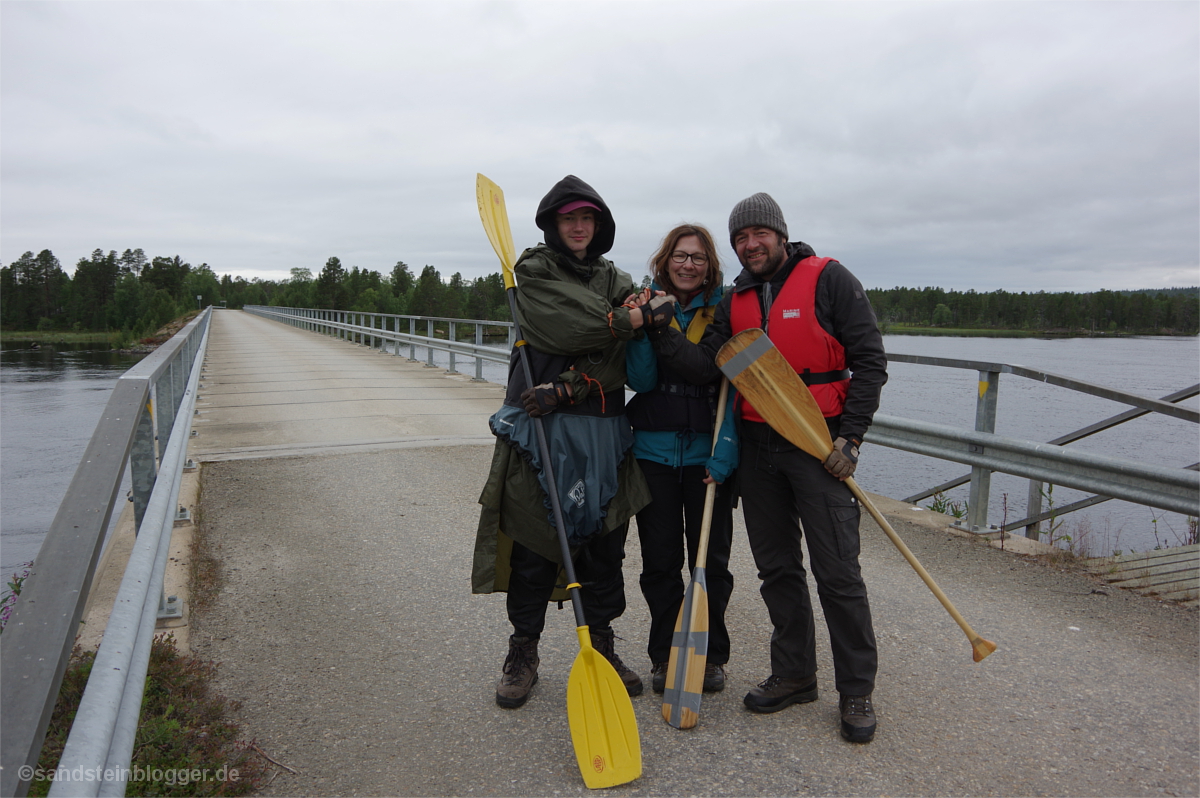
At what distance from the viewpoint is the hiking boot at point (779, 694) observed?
301 cm

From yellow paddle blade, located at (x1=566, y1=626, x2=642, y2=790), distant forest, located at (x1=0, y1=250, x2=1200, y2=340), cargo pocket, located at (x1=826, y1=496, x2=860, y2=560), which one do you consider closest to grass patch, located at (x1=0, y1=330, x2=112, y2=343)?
distant forest, located at (x1=0, y1=250, x2=1200, y2=340)

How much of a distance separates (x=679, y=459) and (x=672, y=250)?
86 centimetres

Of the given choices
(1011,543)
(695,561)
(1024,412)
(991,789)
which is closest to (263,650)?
(695,561)

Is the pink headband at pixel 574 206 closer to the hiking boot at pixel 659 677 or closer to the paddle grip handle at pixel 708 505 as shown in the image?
the paddle grip handle at pixel 708 505

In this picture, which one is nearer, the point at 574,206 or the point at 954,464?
the point at 574,206

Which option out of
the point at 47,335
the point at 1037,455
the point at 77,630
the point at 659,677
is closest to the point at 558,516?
the point at 659,677

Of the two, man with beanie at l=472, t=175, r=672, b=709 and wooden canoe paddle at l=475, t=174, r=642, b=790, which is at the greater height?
man with beanie at l=472, t=175, r=672, b=709

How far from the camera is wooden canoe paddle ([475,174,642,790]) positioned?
2.58 meters

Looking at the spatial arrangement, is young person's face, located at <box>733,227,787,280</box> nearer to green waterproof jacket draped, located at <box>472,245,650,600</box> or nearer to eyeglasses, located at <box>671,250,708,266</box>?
eyeglasses, located at <box>671,250,708,266</box>

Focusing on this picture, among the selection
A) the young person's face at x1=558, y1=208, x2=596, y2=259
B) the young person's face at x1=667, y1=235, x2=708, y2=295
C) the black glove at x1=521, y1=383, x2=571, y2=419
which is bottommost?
the black glove at x1=521, y1=383, x2=571, y2=419

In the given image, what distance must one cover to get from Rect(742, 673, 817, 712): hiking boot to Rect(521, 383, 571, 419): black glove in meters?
1.36

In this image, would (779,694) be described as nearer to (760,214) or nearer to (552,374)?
(552,374)

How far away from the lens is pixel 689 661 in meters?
2.93

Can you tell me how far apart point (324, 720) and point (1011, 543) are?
4.21 meters
